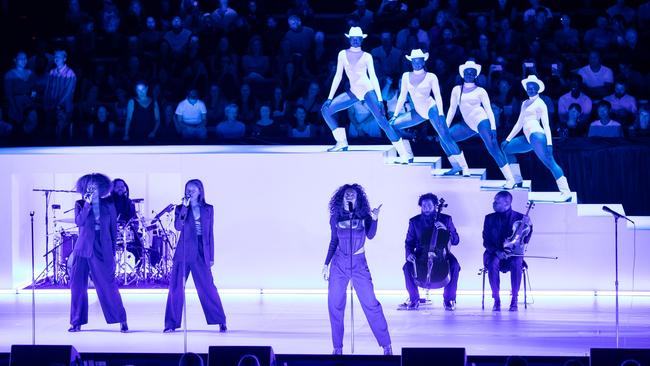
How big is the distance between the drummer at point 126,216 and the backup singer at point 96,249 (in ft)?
8.79

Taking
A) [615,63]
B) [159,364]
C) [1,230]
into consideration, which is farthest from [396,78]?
[159,364]

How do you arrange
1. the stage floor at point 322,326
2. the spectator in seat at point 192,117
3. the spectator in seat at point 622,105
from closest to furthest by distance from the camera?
the stage floor at point 322,326
the spectator in seat at point 622,105
the spectator in seat at point 192,117

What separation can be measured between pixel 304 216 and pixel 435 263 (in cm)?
229

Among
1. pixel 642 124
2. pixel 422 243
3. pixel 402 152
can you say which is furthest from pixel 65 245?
pixel 642 124

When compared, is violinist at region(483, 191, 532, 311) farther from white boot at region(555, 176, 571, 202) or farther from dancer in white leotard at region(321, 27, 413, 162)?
dancer in white leotard at region(321, 27, 413, 162)

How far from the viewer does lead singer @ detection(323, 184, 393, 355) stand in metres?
11.5

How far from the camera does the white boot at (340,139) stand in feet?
52.3

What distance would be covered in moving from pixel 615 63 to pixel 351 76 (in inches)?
183

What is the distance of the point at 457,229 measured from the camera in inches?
621

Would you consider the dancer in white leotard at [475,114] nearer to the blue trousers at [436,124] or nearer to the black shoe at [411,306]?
the blue trousers at [436,124]

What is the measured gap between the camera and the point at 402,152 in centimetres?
1580

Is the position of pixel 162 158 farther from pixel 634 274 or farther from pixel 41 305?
pixel 634 274

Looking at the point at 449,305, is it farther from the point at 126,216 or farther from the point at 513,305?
the point at 126,216

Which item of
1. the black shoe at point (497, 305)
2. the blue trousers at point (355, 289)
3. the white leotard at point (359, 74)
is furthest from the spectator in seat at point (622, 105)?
the blue trousers at point (355, 289)
